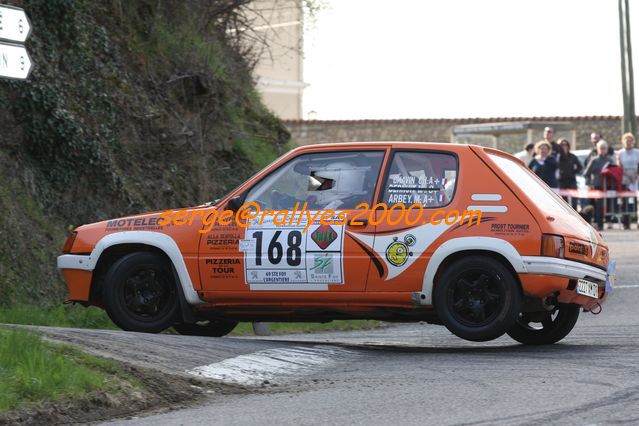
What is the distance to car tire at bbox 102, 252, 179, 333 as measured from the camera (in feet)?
36.0

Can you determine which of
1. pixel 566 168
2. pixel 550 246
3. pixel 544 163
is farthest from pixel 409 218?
pixel 566 168

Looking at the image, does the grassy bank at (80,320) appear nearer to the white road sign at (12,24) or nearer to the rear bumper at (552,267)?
the white road sign at (12,24)

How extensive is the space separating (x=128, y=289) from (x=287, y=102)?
1638 inches

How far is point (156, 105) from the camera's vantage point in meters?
19.8

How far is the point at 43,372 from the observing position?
7.60 m

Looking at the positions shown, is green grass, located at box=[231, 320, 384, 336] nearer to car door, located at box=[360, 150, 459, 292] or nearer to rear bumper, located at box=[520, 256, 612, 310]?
car door, located at box=[360, 150, 459, 292]

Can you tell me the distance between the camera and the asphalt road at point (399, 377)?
7.06 meters

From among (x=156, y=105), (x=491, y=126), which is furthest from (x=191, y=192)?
(x=491, y=126)

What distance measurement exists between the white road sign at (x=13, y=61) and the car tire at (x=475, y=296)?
12.1 feet

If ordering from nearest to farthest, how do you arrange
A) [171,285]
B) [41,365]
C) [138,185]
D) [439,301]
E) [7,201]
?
[41,365] < [439,301] < [171,285] < [7,201] < [138,185]

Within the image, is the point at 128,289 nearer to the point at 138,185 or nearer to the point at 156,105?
the point at 138,185

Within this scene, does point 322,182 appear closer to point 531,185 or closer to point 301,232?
point 301,232

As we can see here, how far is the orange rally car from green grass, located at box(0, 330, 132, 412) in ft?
8.03

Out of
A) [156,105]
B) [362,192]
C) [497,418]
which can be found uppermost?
[156,105]
